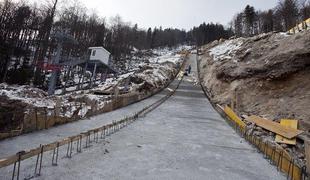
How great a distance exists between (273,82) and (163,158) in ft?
52.3

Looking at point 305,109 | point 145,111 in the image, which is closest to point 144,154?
point 145,111

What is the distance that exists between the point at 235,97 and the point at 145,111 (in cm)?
843

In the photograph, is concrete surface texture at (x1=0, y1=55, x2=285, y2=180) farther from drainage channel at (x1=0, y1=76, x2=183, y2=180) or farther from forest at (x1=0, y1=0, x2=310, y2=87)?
forest at (x1=0, y1=0, x2=310, y2=87)

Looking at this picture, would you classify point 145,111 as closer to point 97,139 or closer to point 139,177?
point 97,139

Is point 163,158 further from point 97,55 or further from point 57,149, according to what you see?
point 97,55

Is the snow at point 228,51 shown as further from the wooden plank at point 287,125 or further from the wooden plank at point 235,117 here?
the wooden plank at point 287,125

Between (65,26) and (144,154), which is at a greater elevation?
(65,26)

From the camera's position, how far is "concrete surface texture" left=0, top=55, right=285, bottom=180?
23.8 feet

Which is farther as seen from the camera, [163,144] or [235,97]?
[235,97]

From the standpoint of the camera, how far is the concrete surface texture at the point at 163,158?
23.8 feet

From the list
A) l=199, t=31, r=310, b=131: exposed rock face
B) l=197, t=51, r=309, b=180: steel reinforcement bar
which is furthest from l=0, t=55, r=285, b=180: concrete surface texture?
l=199, t=31, r=310, b=131: exposed rock face

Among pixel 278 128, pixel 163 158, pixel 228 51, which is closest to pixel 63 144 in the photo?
pixel 163 158

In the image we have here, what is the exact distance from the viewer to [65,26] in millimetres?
51938

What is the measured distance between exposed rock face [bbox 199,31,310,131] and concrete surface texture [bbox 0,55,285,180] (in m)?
5.92
